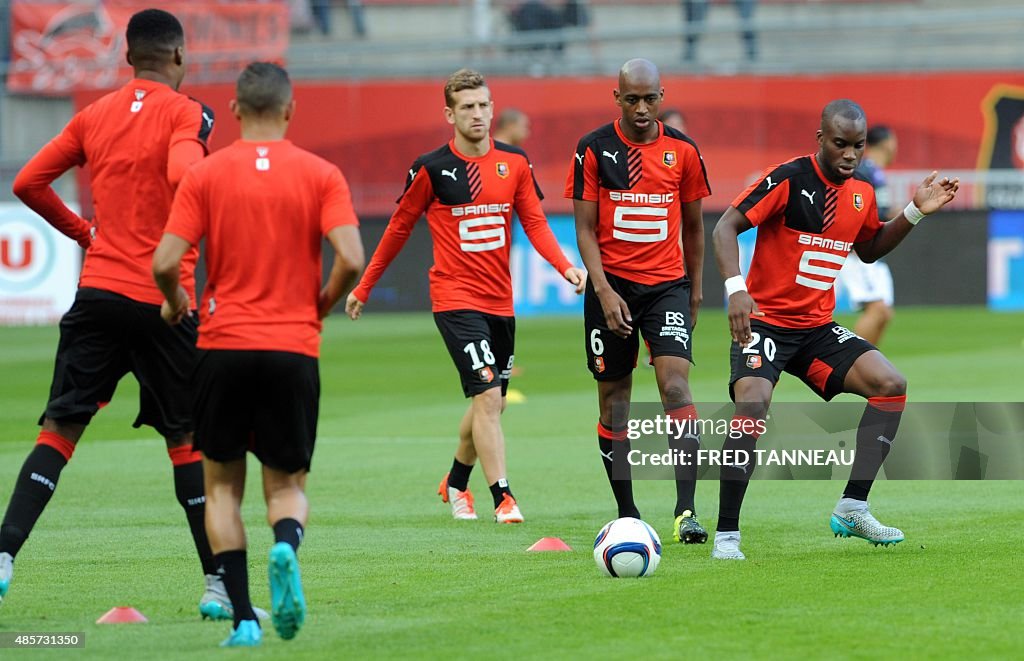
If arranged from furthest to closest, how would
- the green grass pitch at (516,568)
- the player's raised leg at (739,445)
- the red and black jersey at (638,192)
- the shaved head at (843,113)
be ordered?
the red and black jersey at (638,192) → the shaved head at (843,113) → the player's raised leg at (739,445) → the green grass pitch at (516,568)

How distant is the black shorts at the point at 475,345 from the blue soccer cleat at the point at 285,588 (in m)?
3.86

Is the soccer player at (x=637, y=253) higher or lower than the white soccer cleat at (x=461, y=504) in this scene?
higher

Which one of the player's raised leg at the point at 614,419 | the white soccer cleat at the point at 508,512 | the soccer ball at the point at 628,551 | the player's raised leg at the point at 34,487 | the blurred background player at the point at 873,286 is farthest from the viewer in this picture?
the blurred background player at the point at 873,286

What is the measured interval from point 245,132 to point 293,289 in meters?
0.59

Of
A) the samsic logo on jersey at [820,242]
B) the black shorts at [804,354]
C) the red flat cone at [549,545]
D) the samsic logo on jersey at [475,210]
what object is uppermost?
the samsic logo on jersey at [475,210]

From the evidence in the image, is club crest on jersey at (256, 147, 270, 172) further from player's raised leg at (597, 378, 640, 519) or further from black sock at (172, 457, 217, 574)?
player's raised leg at (597, 378, 640, 519)

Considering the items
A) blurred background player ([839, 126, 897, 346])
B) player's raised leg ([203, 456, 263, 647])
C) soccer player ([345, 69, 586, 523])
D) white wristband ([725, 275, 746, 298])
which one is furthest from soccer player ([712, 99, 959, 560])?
blurred background player ([839, 126, 897, 346])

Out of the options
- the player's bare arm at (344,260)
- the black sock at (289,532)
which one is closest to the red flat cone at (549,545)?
the black sock at (289,532)

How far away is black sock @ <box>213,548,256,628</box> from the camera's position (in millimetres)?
5637

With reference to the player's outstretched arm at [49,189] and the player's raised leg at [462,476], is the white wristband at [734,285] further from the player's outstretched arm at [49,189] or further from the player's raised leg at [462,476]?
the player's outstretched arm at [49,189]

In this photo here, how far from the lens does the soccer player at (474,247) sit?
29.8ft

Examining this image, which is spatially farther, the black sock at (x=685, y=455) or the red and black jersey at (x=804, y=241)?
the black sock at (x=685, y=455)

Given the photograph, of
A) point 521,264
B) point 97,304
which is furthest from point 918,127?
point 97,304

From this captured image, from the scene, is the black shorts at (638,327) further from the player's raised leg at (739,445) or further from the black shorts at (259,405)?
the black shorts at (259,405)
